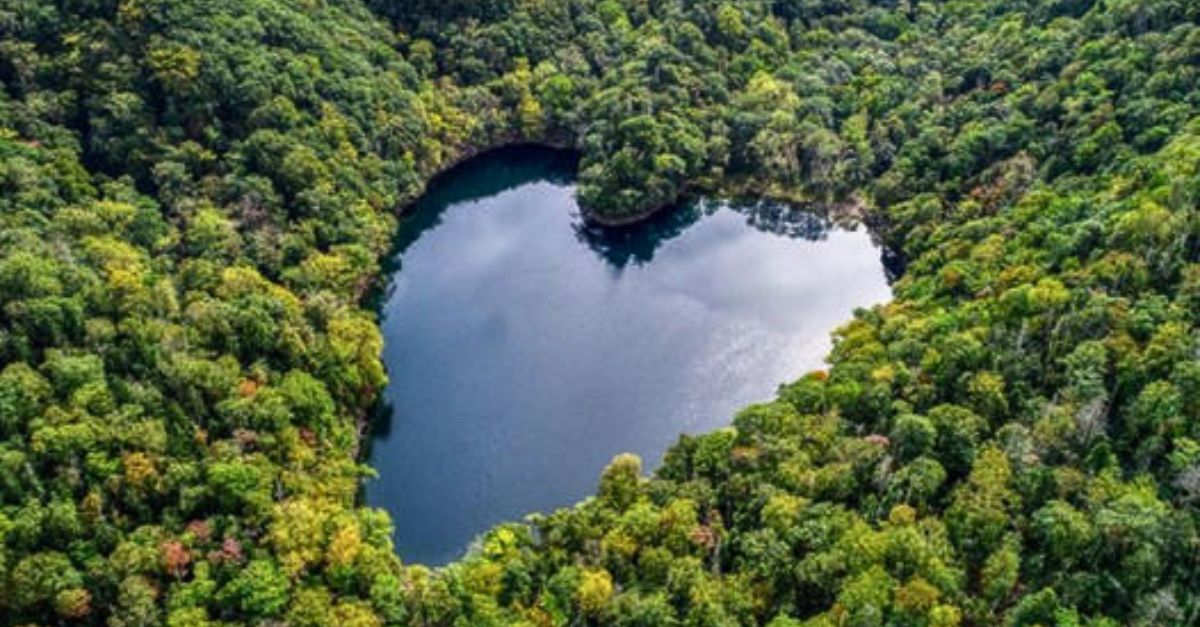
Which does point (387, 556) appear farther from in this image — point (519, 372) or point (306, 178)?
point (306, 178)

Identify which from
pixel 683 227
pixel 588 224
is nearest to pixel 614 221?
Result: pixel 588 224

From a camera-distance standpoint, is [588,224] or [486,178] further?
[486,178]

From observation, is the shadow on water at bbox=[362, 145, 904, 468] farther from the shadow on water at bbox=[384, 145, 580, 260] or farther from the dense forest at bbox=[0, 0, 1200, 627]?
the dense forest at bbox=[0, 0, 1200, 627]

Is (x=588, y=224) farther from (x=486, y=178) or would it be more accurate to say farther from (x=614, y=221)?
(x=486, y=178)

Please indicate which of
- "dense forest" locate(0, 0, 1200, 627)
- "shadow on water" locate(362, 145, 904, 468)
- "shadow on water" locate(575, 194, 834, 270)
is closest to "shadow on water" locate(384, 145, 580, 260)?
"shadow on water" locate(362, 145, 904, 468)

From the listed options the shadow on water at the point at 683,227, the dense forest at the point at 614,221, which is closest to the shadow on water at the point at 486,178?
the dense forest at the point at 614,221

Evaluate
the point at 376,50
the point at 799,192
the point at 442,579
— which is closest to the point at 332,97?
the point at 376,50

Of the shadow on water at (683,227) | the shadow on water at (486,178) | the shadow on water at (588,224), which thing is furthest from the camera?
the shadow on water at (486,178)

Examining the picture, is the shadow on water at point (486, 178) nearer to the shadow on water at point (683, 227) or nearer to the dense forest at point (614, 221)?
the dense forest at point (614, 221)
